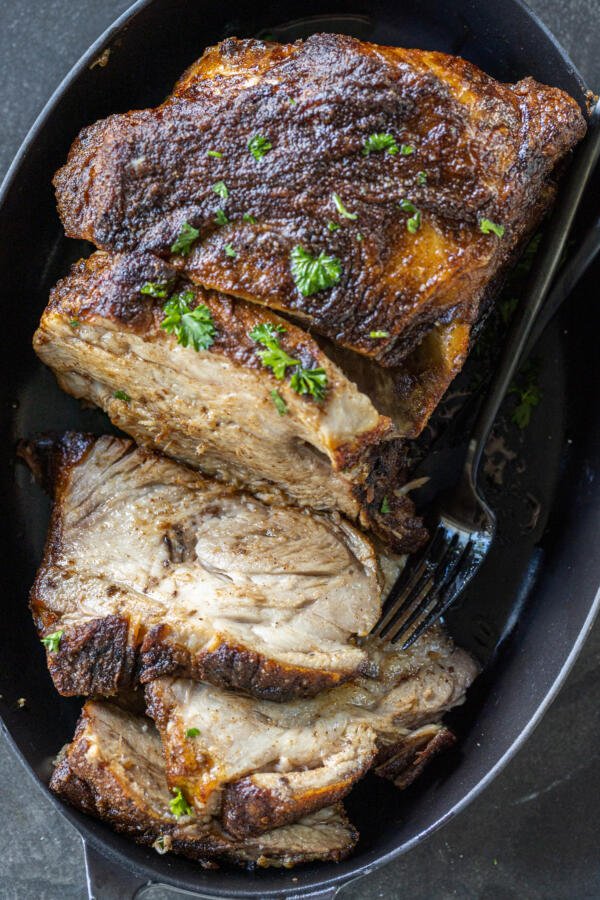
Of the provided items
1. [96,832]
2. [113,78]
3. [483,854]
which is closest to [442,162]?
[113,78]

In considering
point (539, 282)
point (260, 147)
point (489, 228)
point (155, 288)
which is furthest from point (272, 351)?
point (539, 282)

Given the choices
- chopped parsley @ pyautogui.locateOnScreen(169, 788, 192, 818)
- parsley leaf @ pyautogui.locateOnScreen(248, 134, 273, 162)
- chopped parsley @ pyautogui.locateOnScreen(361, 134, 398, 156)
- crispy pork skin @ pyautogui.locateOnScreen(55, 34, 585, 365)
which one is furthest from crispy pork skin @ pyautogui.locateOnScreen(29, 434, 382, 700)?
chopped parsley @ pyautogui.locateOnScreen(361, 134, 398, 156)

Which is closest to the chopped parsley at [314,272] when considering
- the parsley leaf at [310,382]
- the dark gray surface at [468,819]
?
the parsley leaf at [310,382]

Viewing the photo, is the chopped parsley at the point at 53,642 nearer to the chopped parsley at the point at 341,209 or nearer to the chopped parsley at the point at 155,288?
the chopped parsley at the point at 155,288

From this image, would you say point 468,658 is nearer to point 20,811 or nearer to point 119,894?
point 119,894

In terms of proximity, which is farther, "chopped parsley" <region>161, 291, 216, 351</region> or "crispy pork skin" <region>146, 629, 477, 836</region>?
"crispy pork skin" <region>146, 629, 477, 836</region>

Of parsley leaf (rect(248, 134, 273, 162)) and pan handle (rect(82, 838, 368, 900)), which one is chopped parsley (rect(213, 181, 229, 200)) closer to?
parsley leaf (rect(248, 134, 273, 162))
